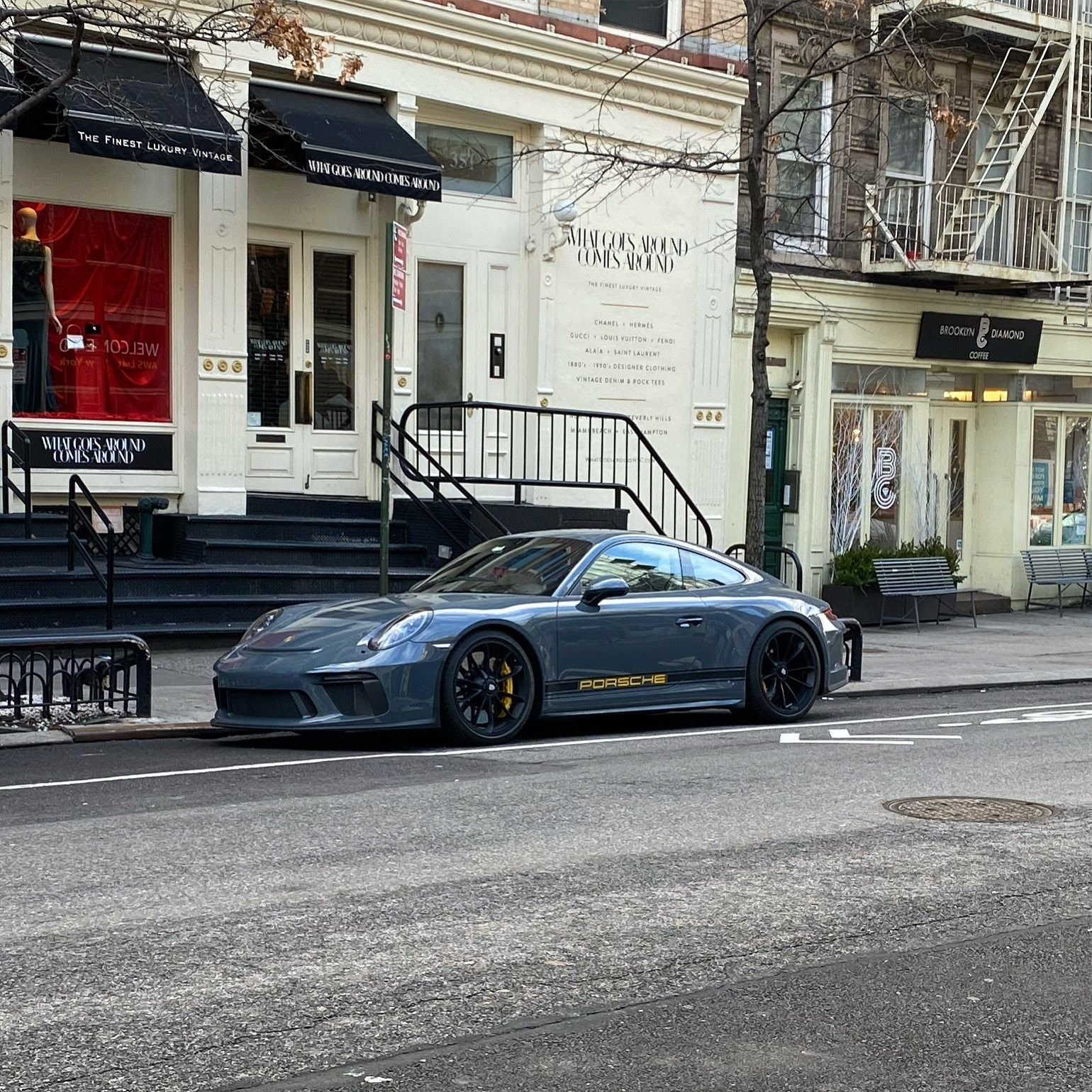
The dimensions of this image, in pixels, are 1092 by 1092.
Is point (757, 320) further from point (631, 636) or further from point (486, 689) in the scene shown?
point (486, 689)

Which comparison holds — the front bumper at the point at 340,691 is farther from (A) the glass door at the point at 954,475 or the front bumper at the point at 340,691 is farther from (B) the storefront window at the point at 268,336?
(A) the glass door at the point at 954,475

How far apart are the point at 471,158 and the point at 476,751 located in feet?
35.8

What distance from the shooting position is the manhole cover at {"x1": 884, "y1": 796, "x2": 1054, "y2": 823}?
26.5ft

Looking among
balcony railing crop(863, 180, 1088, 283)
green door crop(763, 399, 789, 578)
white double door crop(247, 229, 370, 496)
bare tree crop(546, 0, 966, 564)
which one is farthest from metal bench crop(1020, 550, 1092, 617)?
white double door crop(247, 229, 370, 496)

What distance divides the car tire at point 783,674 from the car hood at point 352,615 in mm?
1871

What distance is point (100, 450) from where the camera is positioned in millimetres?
16609

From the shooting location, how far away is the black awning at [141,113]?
48.1ft

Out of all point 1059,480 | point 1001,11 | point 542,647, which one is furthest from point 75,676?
point 1059,480

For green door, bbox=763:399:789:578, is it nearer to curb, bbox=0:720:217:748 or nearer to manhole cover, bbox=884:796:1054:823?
curb, bbox=0:720:217:748

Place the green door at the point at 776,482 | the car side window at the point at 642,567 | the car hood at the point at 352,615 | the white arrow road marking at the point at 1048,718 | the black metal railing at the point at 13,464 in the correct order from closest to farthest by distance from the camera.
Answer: the car hood at the point at 352,615
the car side window at the point at 642,567
the white arrow road marking at the point at 1048,718
the black metal railing at the point at 13,464
the green door at the point at 776,482

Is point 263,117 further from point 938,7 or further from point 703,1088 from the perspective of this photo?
point 703,1088

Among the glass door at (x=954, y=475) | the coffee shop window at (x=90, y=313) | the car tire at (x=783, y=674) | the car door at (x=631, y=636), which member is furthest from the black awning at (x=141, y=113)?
the glass door at (x=954, y=475)

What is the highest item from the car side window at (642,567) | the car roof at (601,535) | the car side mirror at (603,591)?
the car roof at (601,535)

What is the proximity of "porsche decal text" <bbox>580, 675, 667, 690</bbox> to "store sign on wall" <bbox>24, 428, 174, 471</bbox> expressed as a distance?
24.4 ft
